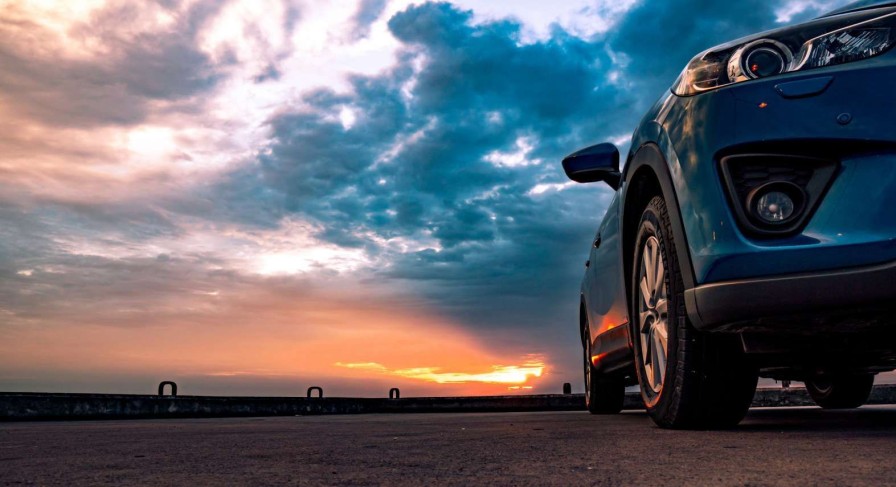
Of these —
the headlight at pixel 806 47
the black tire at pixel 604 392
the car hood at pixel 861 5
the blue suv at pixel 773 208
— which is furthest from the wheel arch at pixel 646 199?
the black tire at pixel 604 392

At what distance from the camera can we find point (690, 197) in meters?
3.20

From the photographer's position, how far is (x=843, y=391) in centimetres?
685

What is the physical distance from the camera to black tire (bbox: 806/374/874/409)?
6.72 meters

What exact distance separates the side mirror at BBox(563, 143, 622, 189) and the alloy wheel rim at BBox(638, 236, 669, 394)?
816 mm

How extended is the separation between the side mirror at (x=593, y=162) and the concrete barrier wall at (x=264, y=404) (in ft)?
20.5

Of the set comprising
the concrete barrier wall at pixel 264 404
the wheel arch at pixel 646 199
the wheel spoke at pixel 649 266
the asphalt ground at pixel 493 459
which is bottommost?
the asphalt ground at pixel 493 459

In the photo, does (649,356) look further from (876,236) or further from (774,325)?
(876,236)

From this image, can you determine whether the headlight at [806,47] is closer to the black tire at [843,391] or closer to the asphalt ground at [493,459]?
the asphalt ground at [493,459]

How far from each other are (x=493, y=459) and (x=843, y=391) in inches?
210

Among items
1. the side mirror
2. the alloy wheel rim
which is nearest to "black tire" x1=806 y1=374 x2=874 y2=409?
the side mirror

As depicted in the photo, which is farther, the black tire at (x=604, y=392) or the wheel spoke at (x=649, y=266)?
the black tire at (x=604, y=392)

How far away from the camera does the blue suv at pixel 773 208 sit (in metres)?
2.79

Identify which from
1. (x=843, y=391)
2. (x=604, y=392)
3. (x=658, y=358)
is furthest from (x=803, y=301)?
(x=843, y=391)

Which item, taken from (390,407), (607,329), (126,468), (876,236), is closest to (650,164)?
(876,236)
